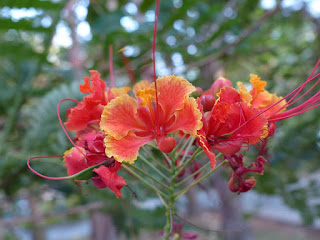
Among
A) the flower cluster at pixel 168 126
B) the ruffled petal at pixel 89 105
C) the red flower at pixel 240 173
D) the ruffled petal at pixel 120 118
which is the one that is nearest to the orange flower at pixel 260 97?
the flower cluster at pixel 168 126

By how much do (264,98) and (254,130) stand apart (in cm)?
→ 20

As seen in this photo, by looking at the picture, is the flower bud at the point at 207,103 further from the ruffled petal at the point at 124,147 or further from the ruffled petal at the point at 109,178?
the ruffled petal at the point at 109,178

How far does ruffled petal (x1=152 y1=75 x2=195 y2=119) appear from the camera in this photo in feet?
2.52

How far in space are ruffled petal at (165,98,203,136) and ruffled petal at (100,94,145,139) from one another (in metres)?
0.10

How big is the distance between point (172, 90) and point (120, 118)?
15 cm

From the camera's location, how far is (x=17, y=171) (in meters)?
1.83

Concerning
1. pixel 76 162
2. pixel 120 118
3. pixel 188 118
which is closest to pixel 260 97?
pixel 188 118

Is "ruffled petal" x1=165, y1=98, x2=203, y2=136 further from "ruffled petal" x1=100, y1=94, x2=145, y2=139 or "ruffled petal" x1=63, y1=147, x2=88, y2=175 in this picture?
"ruffled petal" x1=63, y1=147, x2=88, y2=175

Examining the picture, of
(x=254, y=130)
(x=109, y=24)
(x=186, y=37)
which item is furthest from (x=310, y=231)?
(x=254, y=130)

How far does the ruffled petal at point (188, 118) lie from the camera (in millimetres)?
717

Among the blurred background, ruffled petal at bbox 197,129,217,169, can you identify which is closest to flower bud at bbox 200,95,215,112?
ruffled petal at bbox 197,129,217,169

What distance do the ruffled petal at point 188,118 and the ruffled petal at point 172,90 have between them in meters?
0.02

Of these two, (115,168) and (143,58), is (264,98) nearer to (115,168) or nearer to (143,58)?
(115,168)

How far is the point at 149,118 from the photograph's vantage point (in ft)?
2.65
